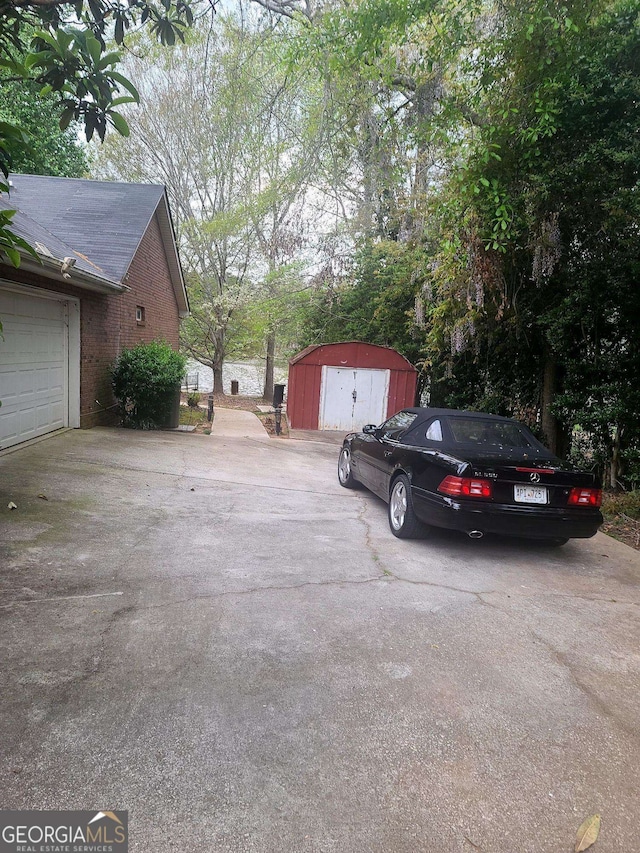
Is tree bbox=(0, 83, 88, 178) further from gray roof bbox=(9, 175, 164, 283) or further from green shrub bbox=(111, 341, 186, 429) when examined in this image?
green shrub bbox=(111, 341, 186, 429)

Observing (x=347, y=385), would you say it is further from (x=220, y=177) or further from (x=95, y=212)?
(x=220, y=177)

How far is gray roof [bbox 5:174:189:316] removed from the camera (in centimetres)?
1141

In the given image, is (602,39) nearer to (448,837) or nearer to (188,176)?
(448,837)

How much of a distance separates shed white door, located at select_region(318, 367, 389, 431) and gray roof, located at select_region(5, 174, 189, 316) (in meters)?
6.13


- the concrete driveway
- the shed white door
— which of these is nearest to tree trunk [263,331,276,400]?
the shed white door

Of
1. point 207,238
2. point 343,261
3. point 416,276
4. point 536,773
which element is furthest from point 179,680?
point 207,238

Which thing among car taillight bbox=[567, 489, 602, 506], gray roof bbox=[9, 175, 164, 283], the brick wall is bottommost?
car taillight bbox=[567, 489, 602, 506]

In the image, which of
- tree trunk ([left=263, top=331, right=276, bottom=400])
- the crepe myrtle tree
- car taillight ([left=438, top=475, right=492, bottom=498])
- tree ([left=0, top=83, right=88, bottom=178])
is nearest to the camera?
the crepe myrtle tree

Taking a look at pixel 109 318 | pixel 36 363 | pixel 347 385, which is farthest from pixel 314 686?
pixel 347 385

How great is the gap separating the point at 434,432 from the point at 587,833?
4.15m

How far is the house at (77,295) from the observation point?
7.96m

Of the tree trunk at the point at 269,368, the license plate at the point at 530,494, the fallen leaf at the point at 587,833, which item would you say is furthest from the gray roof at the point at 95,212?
the tree trunk at the point at 269,368

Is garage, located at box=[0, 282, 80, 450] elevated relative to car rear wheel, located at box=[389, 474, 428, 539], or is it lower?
elevated

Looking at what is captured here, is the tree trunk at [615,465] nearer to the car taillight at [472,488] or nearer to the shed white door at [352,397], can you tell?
the car taillight at [472,488]
